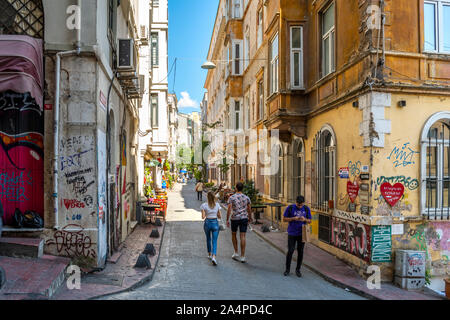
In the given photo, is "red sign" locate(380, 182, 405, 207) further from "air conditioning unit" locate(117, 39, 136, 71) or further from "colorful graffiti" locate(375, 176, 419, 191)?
"air conditioning unit" locate(117, 39, 136, 71)

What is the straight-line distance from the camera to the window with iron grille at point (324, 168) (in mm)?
10624

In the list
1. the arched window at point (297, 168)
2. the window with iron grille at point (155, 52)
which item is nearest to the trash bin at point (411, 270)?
the arched window at point (297, 168)

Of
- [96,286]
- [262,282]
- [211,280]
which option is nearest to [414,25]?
[262,282]

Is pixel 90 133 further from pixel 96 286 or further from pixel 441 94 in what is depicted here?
pixel 441 94

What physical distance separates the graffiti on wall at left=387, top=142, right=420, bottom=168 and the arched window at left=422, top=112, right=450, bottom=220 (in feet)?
0.91

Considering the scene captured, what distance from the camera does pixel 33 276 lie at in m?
5.95

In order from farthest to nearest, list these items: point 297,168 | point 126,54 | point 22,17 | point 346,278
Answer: point 297,168
point 126,54
point 346,278
point 22,17

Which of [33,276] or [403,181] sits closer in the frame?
[33,276]

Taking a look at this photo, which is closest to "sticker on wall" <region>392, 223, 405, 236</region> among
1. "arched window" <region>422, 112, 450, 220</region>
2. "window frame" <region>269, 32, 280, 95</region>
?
"arched window" <region>422, 112, 450, 220</region>

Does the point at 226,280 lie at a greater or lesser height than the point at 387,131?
lesser

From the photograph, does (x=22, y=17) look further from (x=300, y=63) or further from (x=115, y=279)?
(x=300, y=63)

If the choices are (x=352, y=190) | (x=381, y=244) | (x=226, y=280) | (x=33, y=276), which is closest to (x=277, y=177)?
(x=352, y=190)

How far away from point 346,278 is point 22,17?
839 cm

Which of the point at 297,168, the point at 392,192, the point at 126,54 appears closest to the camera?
the point at 392,192
